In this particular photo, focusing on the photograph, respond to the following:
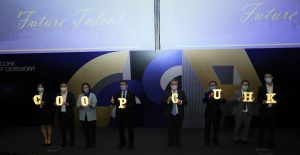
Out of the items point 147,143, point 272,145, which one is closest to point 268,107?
point 272,145

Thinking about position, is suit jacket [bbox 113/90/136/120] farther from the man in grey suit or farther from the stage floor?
the man in grey suit

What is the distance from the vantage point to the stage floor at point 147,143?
6.55 meters

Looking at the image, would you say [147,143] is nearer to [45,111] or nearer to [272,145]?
[45,111]

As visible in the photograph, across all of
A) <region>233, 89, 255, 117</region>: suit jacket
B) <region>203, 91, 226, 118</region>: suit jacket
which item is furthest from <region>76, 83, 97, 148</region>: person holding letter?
<region>233, 89, 255, 117</region>: suit jacket

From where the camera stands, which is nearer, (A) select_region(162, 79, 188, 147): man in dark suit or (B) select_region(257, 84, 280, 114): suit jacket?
(B) select_region(257, 84, 280, 114): suit jacket

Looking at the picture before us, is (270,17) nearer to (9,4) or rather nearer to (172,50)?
(172,50)

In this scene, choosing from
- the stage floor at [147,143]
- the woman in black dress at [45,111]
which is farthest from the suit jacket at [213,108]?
the woman in black dress at [45,111]

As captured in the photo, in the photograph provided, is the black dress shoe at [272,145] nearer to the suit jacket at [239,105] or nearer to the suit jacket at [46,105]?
the suit jacket at [239,105]

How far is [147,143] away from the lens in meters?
7.19

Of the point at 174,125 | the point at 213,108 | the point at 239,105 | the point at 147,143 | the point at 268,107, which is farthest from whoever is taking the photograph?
the point at 147,143

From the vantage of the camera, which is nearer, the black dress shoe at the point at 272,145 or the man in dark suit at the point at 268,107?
the man in dark suit at the point at 268,107

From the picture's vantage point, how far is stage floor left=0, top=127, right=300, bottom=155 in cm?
655

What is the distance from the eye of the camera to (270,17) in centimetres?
800

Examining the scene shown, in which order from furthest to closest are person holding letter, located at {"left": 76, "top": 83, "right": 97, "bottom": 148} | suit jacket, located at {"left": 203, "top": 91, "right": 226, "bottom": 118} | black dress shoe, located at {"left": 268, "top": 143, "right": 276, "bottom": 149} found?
black dress shoe, located at {"left": 268, "top": 143, "right": 276, "bottom": 149} → suit jacket, located at {"left": 203, "top": 91, "right": 226, "bottom": 118} → person holding letter, located at {"left": 76, "top": 83, "right": 97, "bottom": 148}
